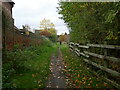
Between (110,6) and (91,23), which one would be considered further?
(91,23)

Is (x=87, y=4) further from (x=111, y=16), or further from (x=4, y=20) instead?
(x=4, y=20)

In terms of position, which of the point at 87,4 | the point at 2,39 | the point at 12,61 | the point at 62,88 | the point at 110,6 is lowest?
the point at 62,88

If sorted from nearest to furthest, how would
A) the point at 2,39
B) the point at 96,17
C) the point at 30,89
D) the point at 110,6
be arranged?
the point at 30,89, the point at 110,6, the point at 2,39, the point at 96,17

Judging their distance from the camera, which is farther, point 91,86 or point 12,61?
point 12,61

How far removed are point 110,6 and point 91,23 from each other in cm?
169

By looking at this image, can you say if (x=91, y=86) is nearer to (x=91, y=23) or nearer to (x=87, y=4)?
(x=91, y=23)

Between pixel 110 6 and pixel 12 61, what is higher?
pixel 110 6

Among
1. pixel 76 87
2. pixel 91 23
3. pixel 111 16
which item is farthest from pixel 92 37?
pixel 76 87

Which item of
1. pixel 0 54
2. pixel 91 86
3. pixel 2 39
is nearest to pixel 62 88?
pixel 91 86

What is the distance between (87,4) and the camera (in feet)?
23.8

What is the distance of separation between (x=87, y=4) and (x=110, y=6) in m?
1.69

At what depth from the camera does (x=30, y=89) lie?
14.0 ft

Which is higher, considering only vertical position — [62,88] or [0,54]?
[0,54]

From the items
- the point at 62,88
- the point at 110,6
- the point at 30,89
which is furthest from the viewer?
the point at 110,6
